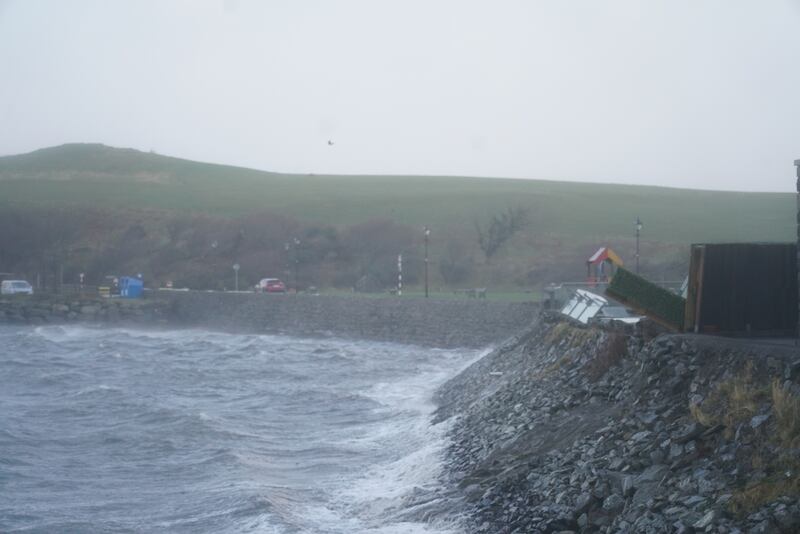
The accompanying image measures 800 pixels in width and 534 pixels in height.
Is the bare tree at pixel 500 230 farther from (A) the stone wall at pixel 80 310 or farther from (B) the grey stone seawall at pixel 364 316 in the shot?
(A) the stone wall at pixel 80 310

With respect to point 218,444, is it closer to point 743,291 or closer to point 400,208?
point 743,291

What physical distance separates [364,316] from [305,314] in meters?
4.66

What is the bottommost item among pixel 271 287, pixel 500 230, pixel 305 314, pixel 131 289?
pixel 305 314

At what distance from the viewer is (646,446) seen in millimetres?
11477

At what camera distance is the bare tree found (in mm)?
73750

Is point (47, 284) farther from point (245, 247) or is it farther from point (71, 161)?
point (71, 161)

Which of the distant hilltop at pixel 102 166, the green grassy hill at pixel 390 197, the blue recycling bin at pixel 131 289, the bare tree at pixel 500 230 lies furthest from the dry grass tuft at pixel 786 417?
the distant hilltop at pixel 102 166

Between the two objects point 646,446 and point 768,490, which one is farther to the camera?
point 646,446

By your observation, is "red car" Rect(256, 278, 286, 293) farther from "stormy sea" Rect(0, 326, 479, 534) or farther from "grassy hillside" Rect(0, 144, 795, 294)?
"stormy sea" Rect(0, 326, 479, 534)

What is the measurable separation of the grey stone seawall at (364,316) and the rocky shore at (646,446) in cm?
2667

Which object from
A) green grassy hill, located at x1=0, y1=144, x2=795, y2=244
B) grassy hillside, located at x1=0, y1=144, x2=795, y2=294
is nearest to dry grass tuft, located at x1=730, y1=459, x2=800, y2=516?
grassy hillside, located at x1=0, y1=144, x2=795, y2=294

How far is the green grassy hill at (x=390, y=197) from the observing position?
75.0 meters

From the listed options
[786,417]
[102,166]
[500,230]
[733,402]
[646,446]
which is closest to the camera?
[786,417]

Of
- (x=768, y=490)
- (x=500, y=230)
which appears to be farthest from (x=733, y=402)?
(x=500, y=230)
